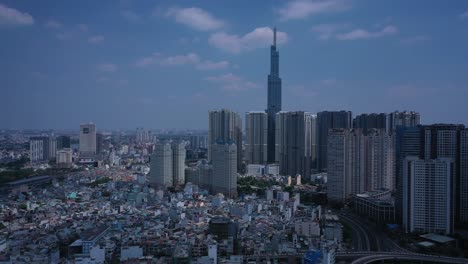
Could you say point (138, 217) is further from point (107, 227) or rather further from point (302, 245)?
point (302, 245)

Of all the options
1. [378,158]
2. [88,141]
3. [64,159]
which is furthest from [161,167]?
[88,141]

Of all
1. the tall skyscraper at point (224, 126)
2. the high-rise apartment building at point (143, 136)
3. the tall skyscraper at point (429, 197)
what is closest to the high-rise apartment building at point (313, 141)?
the tall skyscraper at point (224, 126)

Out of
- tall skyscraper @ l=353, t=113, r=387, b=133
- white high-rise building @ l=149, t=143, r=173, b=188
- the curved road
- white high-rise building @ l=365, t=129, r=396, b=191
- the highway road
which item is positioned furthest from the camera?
tall skyscraper @ l=353, t=113, r=387, b=133

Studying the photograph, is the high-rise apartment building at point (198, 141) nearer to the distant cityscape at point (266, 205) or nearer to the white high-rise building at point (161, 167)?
the distant cityscape at point (266, 205)

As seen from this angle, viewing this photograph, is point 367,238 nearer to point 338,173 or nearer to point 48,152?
point 338,173

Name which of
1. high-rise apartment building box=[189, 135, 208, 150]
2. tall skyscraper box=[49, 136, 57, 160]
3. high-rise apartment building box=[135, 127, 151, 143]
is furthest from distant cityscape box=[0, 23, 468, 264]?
high-rise apartment building box=[135, 127, 151, 143]

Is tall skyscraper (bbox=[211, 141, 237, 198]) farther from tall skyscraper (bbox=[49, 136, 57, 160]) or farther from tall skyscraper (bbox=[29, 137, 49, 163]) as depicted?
tall skyscraper (bbox=[49, 136, 57, 160])
